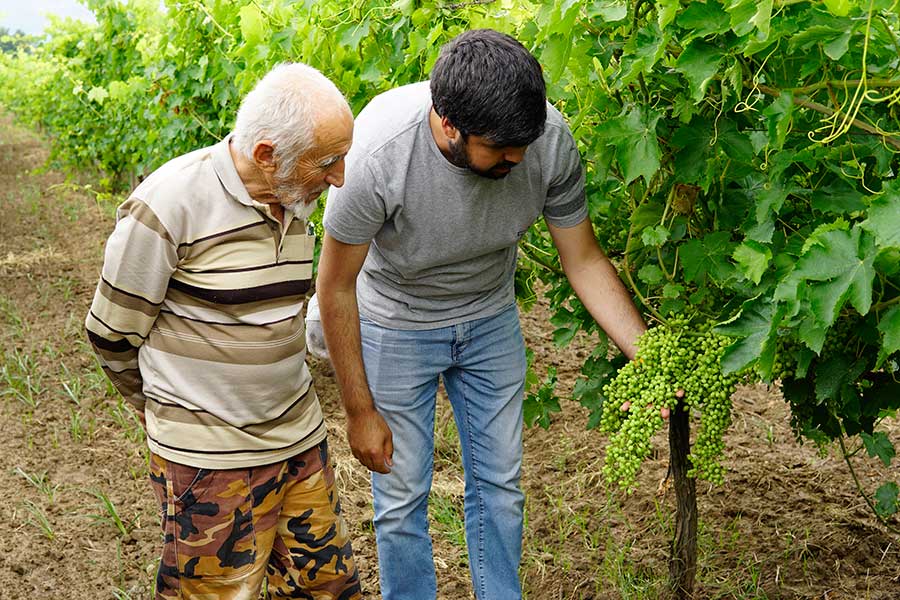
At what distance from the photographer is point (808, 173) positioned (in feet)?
7.73

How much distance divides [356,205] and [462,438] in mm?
898

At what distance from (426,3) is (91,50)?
350 inches

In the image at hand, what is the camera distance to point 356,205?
8.39 ft

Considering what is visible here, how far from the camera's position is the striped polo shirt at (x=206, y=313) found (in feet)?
8.11

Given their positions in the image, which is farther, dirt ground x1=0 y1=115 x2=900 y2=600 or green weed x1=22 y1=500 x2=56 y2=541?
green weed x1=22 y1=500 x2=56 y2=541

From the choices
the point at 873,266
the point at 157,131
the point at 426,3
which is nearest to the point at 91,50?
the point at 157,131

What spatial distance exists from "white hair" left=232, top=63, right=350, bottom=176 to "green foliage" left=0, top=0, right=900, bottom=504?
1.76ft

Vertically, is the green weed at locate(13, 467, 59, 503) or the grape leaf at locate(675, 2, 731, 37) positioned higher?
the grape leaf at locate(675, 2, 731, 37)

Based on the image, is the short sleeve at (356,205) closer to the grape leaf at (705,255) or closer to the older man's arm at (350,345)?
the older man's arm at (350,345)

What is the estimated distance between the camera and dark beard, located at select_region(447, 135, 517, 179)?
2.46m

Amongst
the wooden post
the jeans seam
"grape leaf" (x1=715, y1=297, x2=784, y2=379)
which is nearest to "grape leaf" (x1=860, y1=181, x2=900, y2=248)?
"grape leaf" (x1=715, y1=297, x2=784, y2=379)

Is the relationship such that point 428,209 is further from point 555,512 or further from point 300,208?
point 555,512

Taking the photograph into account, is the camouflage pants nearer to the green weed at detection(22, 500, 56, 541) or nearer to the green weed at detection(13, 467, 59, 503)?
the green weed at detection(22, 500, 56, 541)

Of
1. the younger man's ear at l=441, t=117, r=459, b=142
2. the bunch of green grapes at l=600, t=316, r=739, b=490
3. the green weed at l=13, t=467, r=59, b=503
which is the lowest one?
the green weed at l=13, t=467, r=59, b=503
